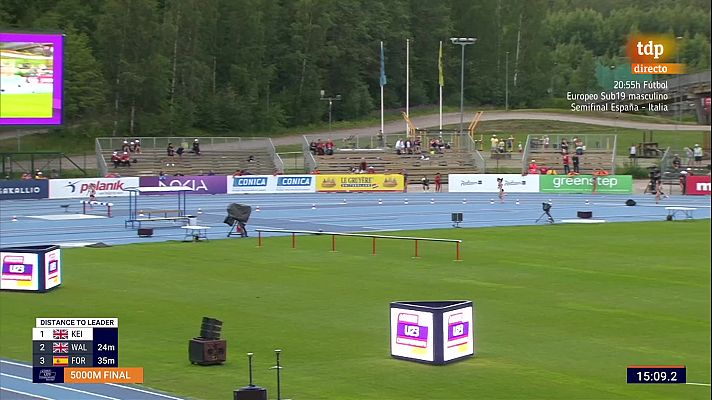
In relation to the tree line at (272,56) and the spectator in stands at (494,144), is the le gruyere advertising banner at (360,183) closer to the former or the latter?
the spectator in stands at (494,144)

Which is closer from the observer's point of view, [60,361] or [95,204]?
[60,361]

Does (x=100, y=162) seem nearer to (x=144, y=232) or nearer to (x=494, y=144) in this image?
(x=494, y=144)

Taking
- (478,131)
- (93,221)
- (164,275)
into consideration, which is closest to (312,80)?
(478,131)

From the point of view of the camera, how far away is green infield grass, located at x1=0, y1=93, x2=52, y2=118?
33875mm

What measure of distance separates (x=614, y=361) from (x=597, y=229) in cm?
2868

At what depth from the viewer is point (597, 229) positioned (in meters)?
48.2

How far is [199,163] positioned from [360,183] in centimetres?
1136

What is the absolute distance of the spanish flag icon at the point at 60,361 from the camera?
50.6ft

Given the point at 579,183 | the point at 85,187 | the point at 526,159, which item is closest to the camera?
the point at 85,187

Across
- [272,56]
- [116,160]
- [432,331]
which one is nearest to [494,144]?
[116,160]

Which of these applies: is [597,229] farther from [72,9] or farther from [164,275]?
[72,9]

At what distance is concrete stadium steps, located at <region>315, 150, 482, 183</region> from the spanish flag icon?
201ft

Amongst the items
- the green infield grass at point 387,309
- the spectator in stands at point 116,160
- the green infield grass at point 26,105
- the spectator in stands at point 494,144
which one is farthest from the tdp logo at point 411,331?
the spectator in stands at point 494,144

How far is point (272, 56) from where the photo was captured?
105 metres
